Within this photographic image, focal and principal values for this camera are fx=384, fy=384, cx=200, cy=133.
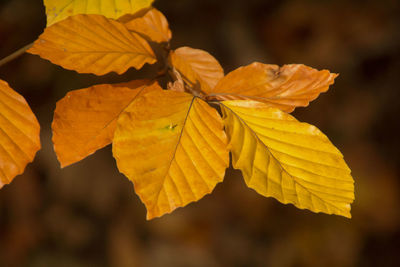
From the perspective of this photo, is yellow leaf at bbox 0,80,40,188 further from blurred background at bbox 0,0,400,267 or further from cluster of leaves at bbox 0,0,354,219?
blurred background at bbox 0,0,400,267

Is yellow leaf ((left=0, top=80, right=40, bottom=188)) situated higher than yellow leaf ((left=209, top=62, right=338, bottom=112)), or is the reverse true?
yellow leaf ((left=209, top=62, right=338, bottom=112))

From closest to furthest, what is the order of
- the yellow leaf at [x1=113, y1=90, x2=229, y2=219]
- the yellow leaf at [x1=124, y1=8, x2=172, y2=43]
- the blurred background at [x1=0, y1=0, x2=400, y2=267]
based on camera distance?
the yellow leaf at [x1=113, y1=90, x2=229, y2=219] < the yellow leaf at [x1=124, y1=8, x2=172, y2=43] < the blurred background at [x1=0, y1=0, x2=400, y2=267]

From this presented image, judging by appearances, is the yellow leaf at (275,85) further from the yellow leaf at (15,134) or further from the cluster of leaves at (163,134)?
the yellow leaf at (15,134)

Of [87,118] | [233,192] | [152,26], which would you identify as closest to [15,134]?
[87,118]

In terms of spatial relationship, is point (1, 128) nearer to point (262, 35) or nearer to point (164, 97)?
point (164, 97)

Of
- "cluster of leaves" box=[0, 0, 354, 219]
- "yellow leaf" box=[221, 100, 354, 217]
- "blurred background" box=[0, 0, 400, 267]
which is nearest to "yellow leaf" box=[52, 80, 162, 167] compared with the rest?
"cluster of leaves" box=[0, 0, 354, 219]

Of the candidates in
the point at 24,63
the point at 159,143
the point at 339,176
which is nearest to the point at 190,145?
the point at 159,143

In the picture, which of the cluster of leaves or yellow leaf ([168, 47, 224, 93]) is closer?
the cluster of leaves
